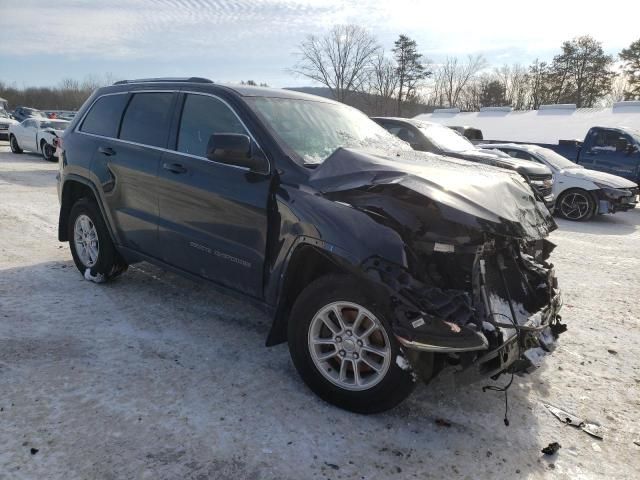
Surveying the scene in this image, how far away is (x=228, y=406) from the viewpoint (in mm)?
2965


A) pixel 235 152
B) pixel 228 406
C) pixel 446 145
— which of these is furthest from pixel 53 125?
pixel 228 406

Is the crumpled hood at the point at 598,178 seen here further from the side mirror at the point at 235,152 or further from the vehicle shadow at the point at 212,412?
the side mirror at the point at 235,152

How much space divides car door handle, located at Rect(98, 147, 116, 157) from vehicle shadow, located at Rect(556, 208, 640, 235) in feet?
27.1

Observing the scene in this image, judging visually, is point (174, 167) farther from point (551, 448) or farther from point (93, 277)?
point (551, 448)

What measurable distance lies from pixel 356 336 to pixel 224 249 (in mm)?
1199

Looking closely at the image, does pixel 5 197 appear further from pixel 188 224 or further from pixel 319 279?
pixel 319 279

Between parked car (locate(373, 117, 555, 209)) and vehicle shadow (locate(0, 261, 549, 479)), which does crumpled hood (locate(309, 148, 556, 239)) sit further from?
parked car (locate(373, 117, 555, 209))

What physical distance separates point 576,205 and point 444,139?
3.57 m

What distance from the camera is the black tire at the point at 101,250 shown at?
4703mm

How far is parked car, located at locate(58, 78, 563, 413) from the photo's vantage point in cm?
270

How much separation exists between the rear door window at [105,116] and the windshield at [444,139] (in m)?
6.16

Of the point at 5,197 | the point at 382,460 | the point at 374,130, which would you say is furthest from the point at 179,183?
the point at 5,197

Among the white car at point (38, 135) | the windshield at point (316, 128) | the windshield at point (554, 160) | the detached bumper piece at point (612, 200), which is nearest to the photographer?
the windshield at point (316, 128)

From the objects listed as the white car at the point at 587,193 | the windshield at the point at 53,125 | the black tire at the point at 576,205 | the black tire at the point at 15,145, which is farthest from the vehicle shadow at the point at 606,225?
the black tire at the point at 15,145
